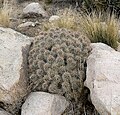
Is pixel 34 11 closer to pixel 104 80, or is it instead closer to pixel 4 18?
pixel 4 18

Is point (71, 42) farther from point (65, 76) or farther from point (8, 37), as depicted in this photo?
point (8, 37)

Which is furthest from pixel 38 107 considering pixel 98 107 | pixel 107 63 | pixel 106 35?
pixel 106 35

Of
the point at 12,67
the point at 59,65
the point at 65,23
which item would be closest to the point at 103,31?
the point at 65,23

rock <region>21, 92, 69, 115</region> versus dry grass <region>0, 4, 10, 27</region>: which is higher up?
dry grass <region>0, 4, 10, 27</region>

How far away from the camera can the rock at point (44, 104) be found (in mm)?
3652

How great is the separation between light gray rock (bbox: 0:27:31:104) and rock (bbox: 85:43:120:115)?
2.49 ft

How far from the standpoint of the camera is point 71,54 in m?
4.03

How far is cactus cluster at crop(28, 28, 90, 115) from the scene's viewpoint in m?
3.88

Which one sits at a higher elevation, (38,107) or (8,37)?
(8,37)

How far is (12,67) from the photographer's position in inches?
156

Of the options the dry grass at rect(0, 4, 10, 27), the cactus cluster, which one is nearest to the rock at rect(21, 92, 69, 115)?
the cactus cluster

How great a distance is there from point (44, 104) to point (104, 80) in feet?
2.26

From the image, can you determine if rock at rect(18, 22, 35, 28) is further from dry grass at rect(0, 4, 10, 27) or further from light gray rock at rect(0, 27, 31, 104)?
light gray rock at rect(0, 27, 31, 104)

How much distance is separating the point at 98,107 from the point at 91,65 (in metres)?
0.54
